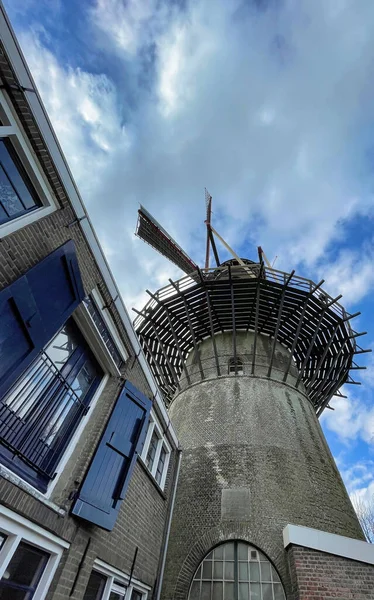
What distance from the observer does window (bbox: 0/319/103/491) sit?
148 inches

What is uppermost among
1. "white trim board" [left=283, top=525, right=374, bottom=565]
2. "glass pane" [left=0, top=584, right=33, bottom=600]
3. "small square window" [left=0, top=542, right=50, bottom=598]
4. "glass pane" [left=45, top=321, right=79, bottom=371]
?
"glass pane" [left=45, top=321, right=79, bottom=371]

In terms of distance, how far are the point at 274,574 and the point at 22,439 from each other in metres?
6.01

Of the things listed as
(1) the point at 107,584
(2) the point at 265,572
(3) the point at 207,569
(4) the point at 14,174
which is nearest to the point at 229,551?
(3) the point at 207,569

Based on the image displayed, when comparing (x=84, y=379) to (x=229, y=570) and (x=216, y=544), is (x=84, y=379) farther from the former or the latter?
(x=229, y=570)

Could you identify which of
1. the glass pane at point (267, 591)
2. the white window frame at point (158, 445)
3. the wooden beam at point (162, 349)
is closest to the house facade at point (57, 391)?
the white window frame at point (158, 445)

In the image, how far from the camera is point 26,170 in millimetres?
4098

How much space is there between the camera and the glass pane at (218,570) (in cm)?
679

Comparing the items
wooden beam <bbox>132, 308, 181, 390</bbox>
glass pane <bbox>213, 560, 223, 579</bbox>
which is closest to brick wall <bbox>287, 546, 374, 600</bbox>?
glass pane <bbox>213, 560, 223, 579</bbox>

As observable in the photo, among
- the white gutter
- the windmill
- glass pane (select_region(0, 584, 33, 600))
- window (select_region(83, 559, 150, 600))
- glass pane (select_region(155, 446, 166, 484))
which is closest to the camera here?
glass pane (select_region(0, 584, 33, 600))

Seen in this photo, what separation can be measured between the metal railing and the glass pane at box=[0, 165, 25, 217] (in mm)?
1806

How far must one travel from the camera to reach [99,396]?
5.50 m

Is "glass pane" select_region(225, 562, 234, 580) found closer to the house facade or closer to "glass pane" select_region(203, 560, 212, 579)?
"glass pane" select_region(203, 560, 212, 579)

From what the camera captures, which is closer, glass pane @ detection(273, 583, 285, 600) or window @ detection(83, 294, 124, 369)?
window @ detection(83, 294, 124, 369)

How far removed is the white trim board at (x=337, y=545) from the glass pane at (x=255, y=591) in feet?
4.09
